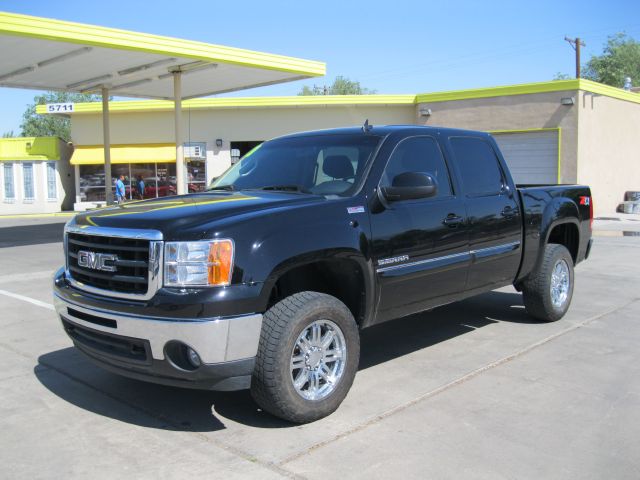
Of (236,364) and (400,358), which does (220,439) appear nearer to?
(236,364)

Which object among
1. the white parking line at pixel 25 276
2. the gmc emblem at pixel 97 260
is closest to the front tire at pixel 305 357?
the gmc emblem at pixel 97 260

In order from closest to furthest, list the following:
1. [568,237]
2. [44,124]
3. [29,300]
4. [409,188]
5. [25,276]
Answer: [409,188]
[568,237]
[29,300]
[25,276]
[44,124]

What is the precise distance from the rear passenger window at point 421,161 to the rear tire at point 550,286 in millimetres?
1893

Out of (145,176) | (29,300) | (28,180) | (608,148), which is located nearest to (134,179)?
(145,176)

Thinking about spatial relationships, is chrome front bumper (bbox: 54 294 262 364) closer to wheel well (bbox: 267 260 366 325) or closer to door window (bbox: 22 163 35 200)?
wheel well (bbox: 267 260 366 325)

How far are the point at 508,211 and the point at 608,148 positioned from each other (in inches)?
813

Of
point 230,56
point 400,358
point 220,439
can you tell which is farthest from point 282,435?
point 230,56

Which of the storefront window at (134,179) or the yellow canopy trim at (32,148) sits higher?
the yellow canopy trim at (32,148)

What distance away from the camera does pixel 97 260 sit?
420cm

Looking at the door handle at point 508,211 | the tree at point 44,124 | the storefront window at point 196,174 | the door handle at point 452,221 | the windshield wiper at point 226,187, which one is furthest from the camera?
the tree at point 44,124

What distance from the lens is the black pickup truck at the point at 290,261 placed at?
12.5 ft

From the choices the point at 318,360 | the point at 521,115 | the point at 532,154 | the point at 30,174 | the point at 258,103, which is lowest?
the point at 318,360

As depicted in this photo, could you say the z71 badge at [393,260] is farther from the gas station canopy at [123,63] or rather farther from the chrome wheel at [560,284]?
the gas station canopy at [123,63]

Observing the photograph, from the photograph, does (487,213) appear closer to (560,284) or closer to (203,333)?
(560,284)
